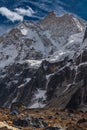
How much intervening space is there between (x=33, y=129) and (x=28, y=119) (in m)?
6.67

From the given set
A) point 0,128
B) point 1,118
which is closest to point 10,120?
point 1,118

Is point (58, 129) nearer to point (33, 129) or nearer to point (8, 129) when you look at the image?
point (33, 129)

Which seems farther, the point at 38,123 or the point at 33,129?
the point at 38,123

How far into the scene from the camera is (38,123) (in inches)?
3398

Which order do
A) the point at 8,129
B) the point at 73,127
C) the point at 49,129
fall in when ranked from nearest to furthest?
the point at 8,129, the point at 49,129, the point at 73,127

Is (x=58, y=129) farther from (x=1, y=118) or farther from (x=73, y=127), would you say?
(x=1, y=118)

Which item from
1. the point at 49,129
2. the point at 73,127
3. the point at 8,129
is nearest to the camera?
the point at 8,129

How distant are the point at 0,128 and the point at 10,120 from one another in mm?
16076

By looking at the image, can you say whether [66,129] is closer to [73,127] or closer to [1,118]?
[73,127]

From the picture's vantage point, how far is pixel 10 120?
87.3 metres

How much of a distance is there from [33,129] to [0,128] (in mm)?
9648

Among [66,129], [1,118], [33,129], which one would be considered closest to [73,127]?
[66,129]

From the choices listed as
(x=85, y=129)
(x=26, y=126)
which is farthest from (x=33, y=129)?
(x=85, y=129)

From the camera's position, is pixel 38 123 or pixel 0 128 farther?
pixel 38 123
